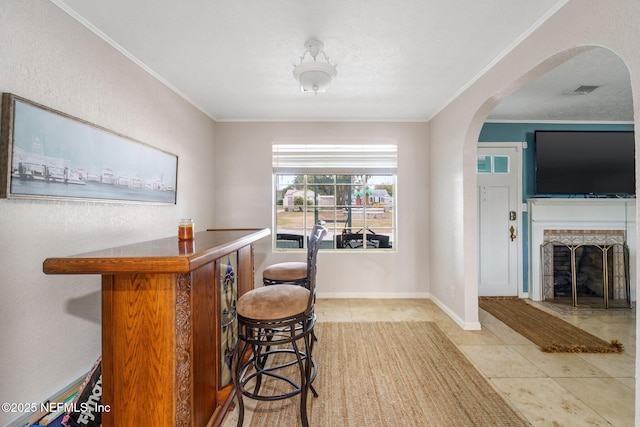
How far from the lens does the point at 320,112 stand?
364 cm

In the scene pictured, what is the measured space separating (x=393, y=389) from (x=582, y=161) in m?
4.13

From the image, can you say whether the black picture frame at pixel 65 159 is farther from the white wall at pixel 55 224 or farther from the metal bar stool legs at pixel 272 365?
the metal bar stool legs at pixel 272 365

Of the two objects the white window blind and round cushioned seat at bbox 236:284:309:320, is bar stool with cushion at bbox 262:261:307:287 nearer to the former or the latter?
round cushioned seat at bbox 236:284:309:320

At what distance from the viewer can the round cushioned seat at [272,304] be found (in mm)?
1529

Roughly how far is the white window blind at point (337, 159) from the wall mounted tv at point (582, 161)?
2.08 m

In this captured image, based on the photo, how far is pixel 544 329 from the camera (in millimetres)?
2920

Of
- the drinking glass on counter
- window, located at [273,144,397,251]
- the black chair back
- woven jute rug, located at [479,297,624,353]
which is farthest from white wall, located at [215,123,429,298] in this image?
the drinking glass on counter

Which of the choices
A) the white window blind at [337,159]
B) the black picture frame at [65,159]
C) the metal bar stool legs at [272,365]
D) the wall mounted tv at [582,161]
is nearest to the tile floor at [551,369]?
the metal bar stool legs at [272,365]

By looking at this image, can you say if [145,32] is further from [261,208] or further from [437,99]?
[437,99]

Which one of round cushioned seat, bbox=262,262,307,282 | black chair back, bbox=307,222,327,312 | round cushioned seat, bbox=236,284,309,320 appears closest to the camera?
round cushioned seat, bbox=236,284,309,320

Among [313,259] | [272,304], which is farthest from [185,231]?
[313,259]

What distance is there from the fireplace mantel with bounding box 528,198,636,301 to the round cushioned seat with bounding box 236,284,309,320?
12.5ft

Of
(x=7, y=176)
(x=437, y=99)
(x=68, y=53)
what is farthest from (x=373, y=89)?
(x=7, y=176)

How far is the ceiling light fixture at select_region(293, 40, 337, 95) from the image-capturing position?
6.72 feet
